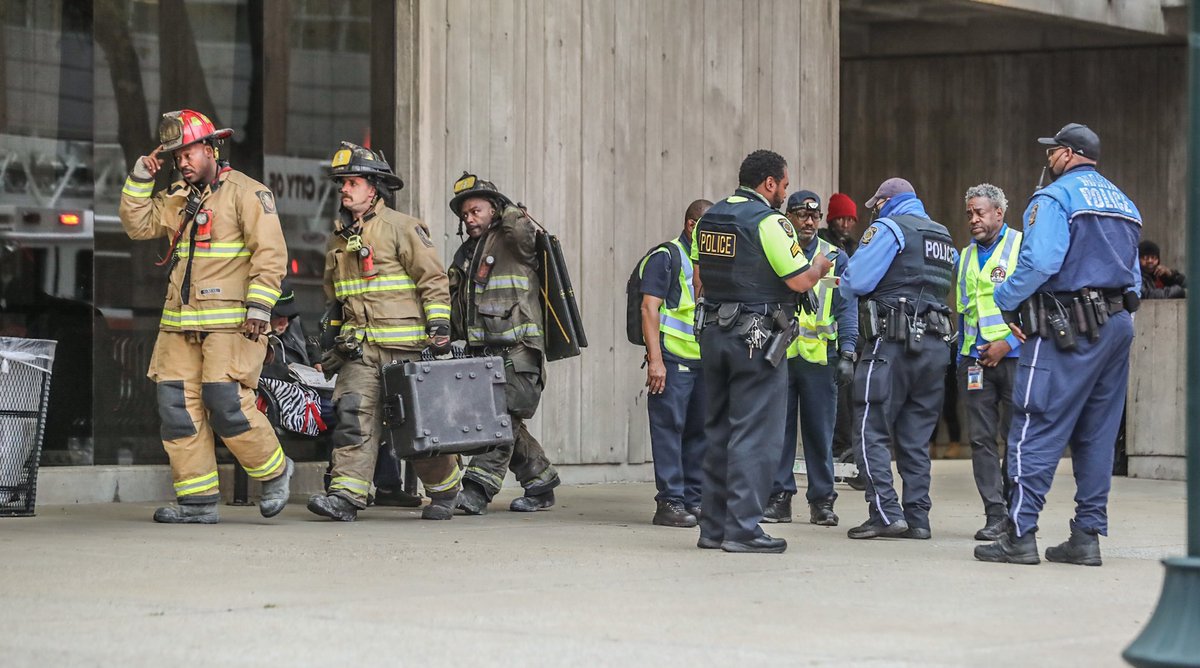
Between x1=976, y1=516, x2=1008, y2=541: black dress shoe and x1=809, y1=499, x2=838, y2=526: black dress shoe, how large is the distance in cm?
101

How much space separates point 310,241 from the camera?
1244 cm

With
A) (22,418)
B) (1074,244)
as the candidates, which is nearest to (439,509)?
(22,418)

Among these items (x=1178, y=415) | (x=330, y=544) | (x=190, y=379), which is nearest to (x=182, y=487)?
(x=190, y=379)

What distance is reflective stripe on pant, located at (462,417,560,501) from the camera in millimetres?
10812

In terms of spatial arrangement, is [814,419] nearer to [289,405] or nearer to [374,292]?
[374,292]

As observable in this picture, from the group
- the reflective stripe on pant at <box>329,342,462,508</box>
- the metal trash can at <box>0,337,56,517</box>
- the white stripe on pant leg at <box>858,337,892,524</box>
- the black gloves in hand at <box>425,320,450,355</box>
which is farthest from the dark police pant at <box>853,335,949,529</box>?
the metal trash can at <box>0,337,56,517</box>

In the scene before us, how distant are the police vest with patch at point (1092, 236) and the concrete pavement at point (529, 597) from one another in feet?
4.30

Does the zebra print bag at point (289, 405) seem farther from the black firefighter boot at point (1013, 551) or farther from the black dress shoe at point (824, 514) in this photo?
the black firefighter boot at point (1013, 551)

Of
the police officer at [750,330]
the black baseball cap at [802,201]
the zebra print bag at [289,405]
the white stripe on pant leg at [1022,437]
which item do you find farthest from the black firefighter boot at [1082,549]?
the zebra print bag at [289,405]

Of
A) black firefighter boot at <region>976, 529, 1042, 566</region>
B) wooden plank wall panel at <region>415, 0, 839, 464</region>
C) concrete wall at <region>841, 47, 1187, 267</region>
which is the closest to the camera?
black firefighter boot at <region>976, 529, 1042, 566</region>

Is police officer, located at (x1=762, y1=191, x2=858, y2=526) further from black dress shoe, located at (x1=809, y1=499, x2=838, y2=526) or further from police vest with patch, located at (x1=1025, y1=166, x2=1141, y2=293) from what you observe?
police vest with patch, located at (x1=1025, y1=166, x2=1141, y2=293)

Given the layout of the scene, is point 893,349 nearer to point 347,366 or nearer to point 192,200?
point 347,366

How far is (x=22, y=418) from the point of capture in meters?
10.1

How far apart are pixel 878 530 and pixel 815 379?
131 cm
